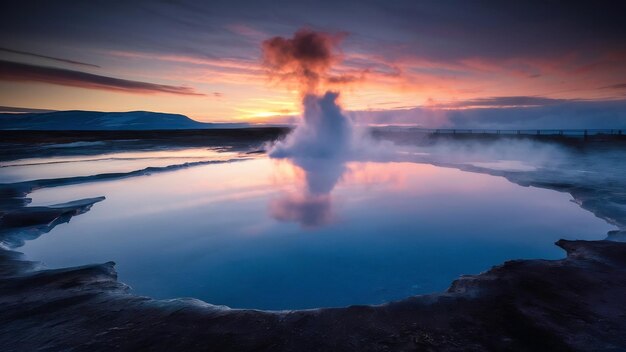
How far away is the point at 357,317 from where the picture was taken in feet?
14.7

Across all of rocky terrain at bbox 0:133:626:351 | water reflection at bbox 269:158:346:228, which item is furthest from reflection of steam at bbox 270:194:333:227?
rocky terrain at bbox 0:133:626:351

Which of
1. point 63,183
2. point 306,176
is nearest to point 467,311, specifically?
point 306,176

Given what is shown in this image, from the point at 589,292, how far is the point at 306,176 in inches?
568

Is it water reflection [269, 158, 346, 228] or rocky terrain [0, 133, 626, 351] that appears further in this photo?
water reflection [269, 158, 346, 228]

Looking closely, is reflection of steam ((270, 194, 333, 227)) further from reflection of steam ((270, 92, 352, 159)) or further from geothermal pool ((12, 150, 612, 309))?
reflection of steam ((270, 92, 352, 159))

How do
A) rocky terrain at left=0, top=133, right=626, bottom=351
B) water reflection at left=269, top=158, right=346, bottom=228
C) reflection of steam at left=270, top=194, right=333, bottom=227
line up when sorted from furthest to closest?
water reflection at left=269, top=158, right=346, bottom=228
reflection of steam at left=270, top=194, right=333, bottom=227
rocky terrain at left=0, top=133, right=626, bottom=351

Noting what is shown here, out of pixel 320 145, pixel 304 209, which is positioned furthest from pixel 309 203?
pixel 320 145

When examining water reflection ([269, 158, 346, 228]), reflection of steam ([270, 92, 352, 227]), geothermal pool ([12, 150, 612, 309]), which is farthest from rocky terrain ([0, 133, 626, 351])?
reflection of steam ([270, 92, 352, 227])

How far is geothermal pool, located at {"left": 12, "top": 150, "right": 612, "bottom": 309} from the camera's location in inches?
234

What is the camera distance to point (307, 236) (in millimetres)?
8602

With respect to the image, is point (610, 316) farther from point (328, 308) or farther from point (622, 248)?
point (328, 308)

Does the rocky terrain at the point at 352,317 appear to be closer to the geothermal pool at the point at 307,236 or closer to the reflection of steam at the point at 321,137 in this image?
the geothermal pool at the point at 307,236

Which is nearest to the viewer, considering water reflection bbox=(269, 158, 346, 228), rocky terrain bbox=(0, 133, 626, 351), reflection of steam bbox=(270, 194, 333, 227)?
rocky terrain bbox=(0, 133, 626, 351)

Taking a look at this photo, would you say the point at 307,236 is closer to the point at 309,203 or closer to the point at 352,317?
the point at 309,203
